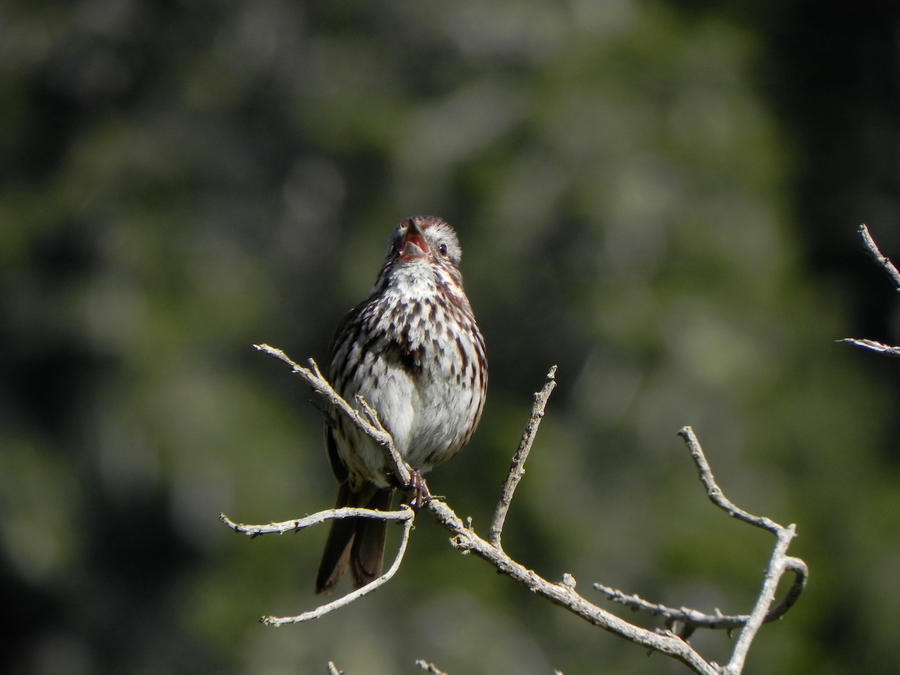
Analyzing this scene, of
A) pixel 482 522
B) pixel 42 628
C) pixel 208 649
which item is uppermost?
pixel 482 522

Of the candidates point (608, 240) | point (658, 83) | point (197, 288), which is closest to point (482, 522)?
point (608, 240)

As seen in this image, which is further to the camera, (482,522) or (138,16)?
(138,16)

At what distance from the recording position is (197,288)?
8344 millimetres

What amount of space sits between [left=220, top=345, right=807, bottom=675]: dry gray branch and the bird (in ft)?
3.18

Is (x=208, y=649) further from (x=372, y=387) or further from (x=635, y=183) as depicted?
(x=372, y=387)

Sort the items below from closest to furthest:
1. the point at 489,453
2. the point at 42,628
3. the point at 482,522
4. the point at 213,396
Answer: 1. the point at 482,522
2. the point at 489,453
3. the point at 213,396
4. the point at 42,628

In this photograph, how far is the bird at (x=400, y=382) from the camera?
148 inches

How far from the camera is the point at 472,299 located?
762cm

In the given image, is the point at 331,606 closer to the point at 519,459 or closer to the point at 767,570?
the point at 519,459

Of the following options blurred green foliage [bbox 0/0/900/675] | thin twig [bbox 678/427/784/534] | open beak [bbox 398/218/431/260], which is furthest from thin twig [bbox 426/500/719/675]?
blurred green foliage [bbox 0/0/900/675]

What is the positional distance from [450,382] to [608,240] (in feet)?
12.7

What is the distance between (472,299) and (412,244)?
3.54m

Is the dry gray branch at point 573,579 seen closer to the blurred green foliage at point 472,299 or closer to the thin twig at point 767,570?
the thin twig at point 767,570

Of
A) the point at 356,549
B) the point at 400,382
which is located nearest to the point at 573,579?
the point at 400,382
